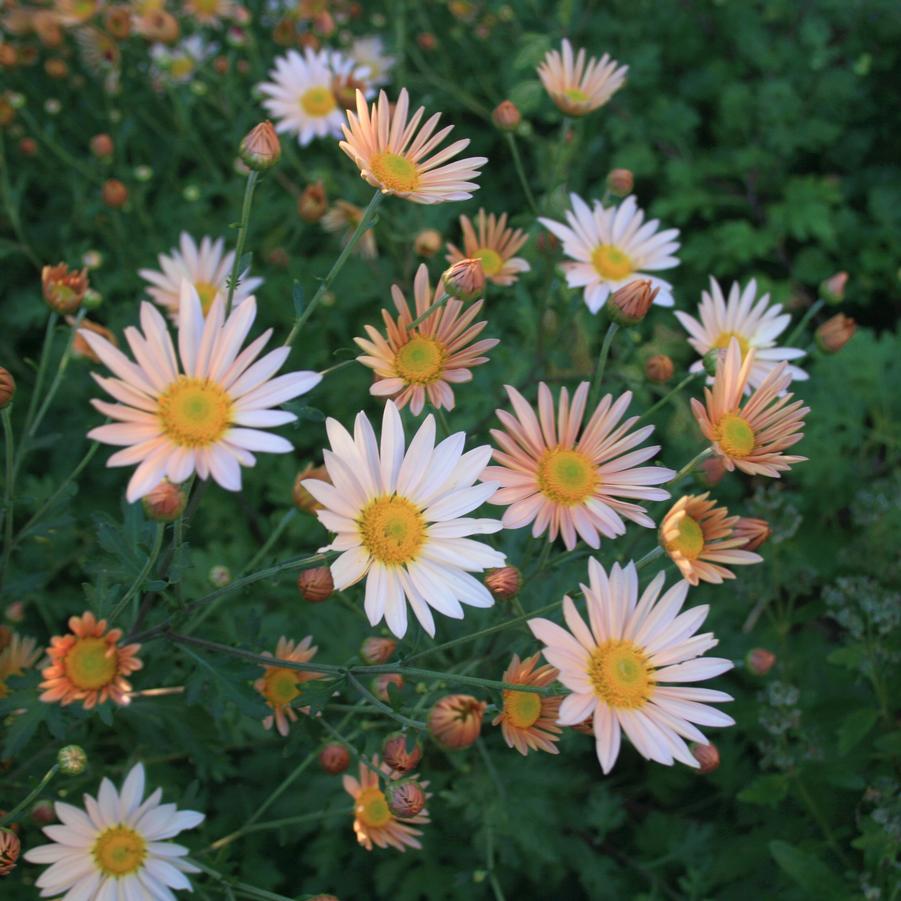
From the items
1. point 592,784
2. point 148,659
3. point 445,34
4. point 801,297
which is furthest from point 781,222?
point 148,659

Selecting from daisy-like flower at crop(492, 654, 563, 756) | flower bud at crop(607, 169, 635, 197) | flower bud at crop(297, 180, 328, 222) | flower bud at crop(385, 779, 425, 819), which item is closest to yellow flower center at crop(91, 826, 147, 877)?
flower bud at crop(385, 779, 425, 819)

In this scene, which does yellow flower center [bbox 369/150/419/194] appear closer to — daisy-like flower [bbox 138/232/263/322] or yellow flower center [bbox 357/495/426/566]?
yellow flower center [bbox 357/495/426/566]

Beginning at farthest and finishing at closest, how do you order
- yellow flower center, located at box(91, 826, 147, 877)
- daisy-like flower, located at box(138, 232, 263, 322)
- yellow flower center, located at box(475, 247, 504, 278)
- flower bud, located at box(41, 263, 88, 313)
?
daisy-like flower, located at box(138, 232, 263, 322) → yellow flower center, located at box(475, 247, 504, 278) → flower bud, located at box(41, 263, 88, 313) → yellow flower center, located at box(91, 826, 147, 877)

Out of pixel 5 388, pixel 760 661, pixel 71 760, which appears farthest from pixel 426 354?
pixel 760 661

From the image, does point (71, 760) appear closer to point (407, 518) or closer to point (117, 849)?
point (117, 849)

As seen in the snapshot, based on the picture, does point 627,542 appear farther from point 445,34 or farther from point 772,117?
point 445,34

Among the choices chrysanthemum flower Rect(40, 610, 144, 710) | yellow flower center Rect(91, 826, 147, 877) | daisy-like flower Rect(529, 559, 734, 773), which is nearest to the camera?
daisy-like flower Rect(529, 559, 734, 773)

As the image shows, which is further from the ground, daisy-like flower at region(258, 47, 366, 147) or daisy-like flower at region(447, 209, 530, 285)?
daisy-like flower at region(258, 47, 366, 147)
